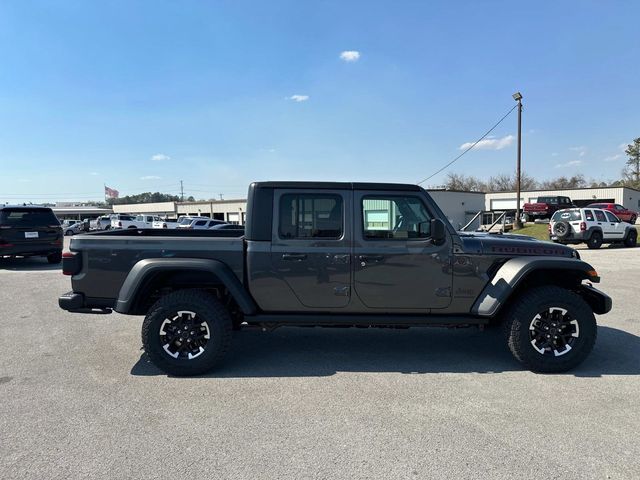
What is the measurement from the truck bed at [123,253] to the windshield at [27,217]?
949 centimetres

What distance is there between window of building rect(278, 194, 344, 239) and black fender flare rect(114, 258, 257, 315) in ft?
2.32

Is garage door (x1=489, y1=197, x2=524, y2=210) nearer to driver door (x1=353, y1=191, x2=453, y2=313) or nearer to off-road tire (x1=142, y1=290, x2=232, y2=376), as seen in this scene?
driver door (x1=353, y1=191, x2=453, y2=313)

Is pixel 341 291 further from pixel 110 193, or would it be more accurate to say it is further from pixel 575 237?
pixel 110 193

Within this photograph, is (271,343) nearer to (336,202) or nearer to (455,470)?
(336,202)

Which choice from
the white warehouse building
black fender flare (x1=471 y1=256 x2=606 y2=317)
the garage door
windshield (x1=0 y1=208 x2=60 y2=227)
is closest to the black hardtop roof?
black fender flare (x1=471 y1=256 x2=606 y2=317)

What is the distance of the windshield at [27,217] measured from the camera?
11.4 m

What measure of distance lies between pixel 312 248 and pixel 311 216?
1.14 feet

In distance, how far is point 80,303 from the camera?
426cm

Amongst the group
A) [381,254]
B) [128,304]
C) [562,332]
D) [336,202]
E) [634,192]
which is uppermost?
[634,192]

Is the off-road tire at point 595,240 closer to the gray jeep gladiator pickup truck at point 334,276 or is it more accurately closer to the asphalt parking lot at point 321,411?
the asphalt parking lot at point 321,411

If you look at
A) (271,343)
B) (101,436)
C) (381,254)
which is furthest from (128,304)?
(381,254)

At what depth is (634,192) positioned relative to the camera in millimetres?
50406

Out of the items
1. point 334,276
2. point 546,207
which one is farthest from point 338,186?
point 546,207

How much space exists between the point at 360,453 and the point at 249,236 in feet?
7.56
